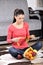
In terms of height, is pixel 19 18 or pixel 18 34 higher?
pixel 19 18

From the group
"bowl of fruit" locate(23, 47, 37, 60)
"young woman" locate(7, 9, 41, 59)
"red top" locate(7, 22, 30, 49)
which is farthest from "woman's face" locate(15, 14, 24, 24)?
"bowl of fruit" locate(23, 47, 37, 60)

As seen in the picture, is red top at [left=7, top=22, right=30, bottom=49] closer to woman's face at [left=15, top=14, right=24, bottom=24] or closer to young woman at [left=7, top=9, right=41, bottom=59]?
young woman at [left=7, top=9, right=41, bottom=59]

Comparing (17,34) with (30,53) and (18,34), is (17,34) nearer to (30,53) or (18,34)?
(18,34)

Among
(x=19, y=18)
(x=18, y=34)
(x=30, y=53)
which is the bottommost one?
(x=30, y=53)

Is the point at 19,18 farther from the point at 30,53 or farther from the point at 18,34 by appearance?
the point at 30,53

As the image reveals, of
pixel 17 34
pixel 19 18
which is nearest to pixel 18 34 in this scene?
pixel 17 34

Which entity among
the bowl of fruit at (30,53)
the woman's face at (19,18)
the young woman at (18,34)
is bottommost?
the bowl of fruit at (30,53)

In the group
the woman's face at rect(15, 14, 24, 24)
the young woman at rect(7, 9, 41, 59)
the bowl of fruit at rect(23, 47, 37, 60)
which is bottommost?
the bowl of fruit at rect(23, 47, 37, 60)

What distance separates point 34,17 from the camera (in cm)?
389

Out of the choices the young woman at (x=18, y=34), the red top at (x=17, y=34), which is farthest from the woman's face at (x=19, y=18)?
the red top at (x=17, y=34)

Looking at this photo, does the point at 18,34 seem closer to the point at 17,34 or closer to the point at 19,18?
the point at 17,34

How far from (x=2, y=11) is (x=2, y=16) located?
0.10 m

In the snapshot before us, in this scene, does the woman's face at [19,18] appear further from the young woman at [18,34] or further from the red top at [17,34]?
the red top at [17,34]

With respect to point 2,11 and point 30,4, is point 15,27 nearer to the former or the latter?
point 2,11
